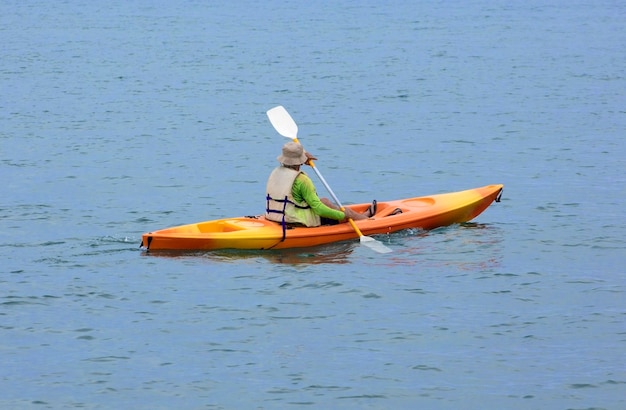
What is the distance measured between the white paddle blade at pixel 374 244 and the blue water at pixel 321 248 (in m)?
0.09

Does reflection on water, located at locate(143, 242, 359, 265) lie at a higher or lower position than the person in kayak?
lower

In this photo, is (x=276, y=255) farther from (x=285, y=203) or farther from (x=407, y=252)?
(x=407, y=252)

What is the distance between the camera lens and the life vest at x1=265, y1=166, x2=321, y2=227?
12.4m

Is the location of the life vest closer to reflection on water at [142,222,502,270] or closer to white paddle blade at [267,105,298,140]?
reflection on water at [142,222,502,270]

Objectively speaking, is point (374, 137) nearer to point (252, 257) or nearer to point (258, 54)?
point (252, 257)

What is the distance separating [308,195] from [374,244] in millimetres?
1021

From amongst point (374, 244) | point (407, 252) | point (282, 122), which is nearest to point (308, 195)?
point (374, 244)

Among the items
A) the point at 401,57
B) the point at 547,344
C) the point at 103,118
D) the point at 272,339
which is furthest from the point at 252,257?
the point at 401,57

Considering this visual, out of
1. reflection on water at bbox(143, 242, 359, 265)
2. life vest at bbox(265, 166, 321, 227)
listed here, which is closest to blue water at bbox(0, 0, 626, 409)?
reflection on water at bbox(143, 242, 359, 265)

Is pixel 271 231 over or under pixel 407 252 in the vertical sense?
over

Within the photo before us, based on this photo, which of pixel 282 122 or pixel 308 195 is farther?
pixel 282 122

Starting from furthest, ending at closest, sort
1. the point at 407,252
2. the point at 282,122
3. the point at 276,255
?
the point at 282,122, the point at 407,252, the point at 276,255

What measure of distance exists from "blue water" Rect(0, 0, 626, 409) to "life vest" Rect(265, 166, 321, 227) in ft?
1.30

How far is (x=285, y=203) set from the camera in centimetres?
1252
